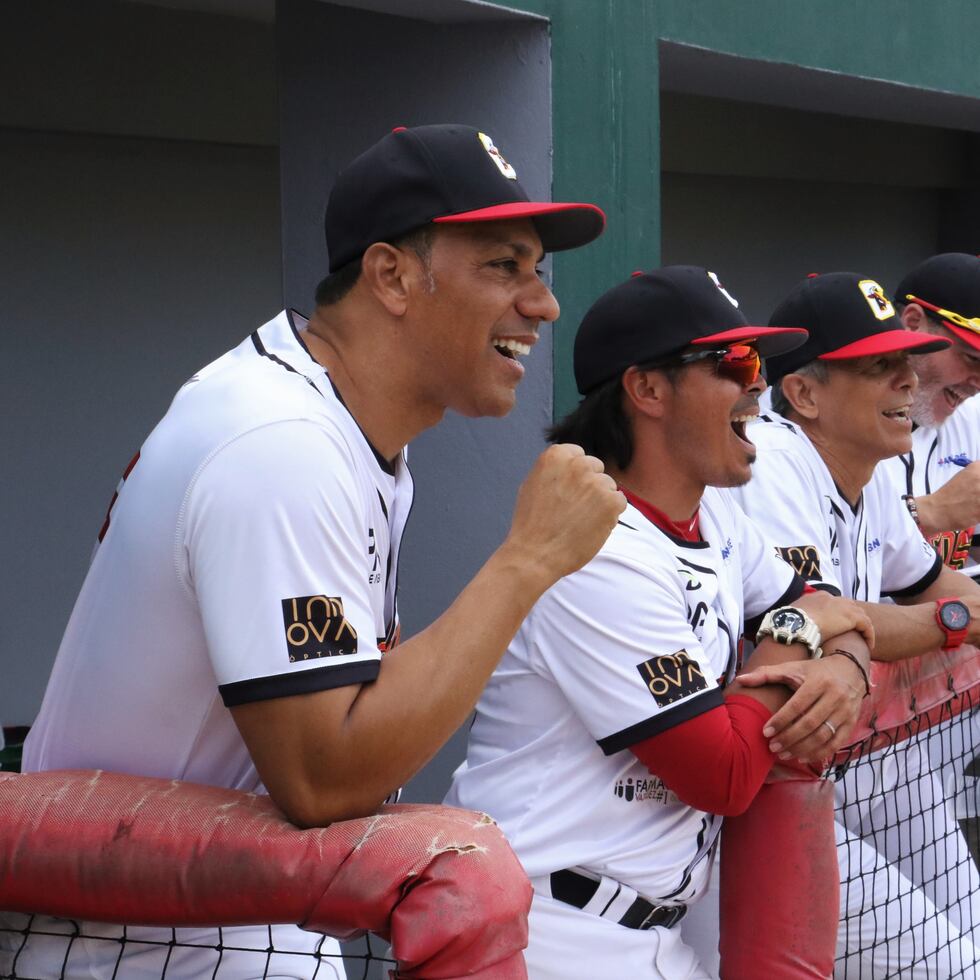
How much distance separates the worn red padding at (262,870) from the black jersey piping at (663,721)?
0.73 metres

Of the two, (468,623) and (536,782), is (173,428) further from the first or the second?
(536,782)

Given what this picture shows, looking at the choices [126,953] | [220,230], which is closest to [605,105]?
[220,230]

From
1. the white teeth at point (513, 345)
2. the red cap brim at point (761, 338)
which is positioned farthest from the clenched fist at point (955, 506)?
the white teeth at point (513, 345)

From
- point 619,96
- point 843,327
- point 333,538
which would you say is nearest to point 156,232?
point 619,96

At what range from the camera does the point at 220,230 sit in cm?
536

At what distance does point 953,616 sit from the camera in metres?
2.89

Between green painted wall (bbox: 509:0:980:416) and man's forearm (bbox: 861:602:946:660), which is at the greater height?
green painted wall (bbox: 509:0:980:416)

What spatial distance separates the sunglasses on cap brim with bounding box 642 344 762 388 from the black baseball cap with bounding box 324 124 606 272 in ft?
2.07

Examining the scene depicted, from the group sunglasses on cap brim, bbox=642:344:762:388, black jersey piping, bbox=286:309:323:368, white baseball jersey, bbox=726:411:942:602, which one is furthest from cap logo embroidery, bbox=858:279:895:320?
black jersey piping, bbox=286:309:323:368

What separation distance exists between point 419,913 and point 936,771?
2.35 metres

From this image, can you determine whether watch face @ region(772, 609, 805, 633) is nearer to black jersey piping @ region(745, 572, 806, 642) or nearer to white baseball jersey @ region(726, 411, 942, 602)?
black jersey piping @ region(745, 572, 806, 642)

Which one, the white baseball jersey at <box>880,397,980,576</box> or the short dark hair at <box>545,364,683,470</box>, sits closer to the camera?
the short dark hair at <box>545,364,683,470</box>

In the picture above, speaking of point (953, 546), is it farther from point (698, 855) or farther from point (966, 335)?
point (698, 855)

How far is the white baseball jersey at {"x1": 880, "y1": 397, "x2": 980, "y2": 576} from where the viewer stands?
14.1ft
